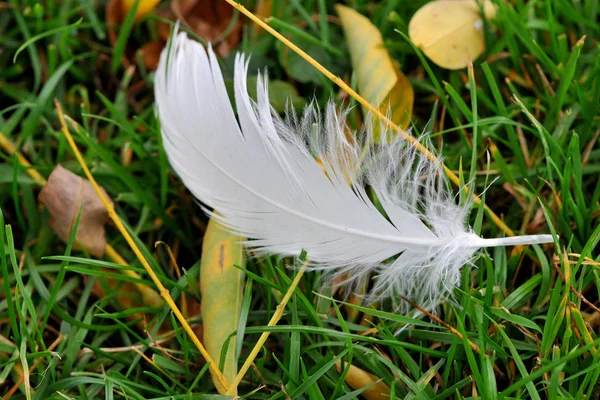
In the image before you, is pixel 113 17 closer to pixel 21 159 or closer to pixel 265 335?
pixel 21 159

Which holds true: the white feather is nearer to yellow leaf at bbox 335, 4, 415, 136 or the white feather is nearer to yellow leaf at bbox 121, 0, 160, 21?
yellow leaf at bbox 335, 4, 415, 136

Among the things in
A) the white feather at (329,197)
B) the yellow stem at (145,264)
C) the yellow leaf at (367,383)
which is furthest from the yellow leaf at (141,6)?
the yellow leaf at (367,383)

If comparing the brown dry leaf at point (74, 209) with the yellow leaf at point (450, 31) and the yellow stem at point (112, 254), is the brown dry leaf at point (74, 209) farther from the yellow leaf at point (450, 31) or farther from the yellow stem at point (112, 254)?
the yellow leaf at point (450, 31)

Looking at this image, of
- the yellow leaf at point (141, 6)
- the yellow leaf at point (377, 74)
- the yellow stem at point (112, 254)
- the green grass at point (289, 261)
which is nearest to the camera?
the green grass at point (289, 261)

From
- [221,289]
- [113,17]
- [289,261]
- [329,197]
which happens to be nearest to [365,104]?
[329,197]

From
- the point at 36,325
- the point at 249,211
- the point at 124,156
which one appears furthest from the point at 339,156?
the point at 36,325

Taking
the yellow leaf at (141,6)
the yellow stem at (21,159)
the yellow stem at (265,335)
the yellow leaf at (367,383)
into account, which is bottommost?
the yellow leaf at (367,383)
